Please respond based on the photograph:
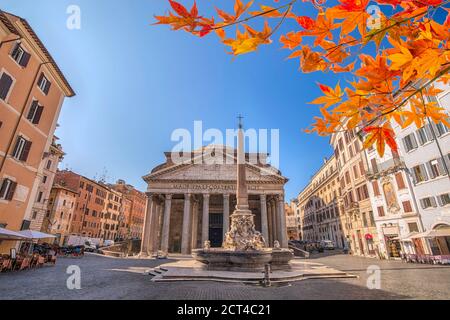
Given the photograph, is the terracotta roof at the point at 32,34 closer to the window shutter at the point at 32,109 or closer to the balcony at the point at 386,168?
the window shutter at the point at 32,109

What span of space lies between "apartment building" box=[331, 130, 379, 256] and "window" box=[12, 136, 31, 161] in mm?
28484

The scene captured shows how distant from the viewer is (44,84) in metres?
17.2

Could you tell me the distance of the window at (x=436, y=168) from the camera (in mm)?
17820

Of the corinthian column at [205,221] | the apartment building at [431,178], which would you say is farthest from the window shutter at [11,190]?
the apartment building at [431,178]

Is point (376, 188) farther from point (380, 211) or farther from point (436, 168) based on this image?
point (436, 168)

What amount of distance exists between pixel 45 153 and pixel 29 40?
7.67 meters

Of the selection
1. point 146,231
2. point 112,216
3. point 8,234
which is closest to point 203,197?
point 146,231

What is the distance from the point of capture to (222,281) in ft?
35.4

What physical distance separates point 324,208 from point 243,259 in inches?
1492

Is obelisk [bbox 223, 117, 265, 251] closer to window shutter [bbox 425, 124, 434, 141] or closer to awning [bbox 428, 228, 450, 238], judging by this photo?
Result: awning [bbox 428, 228, 450, 238]

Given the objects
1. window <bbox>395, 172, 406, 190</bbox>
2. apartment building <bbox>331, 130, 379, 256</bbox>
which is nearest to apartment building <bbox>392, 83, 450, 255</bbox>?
window <bbox>395, 172, 406, 190</bbox>

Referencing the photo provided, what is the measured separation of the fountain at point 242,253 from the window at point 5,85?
14.4 meters
